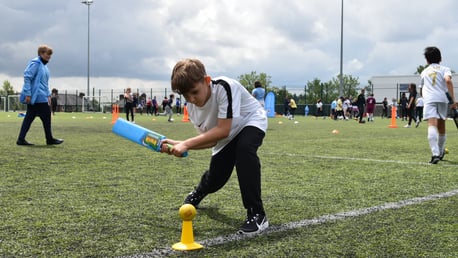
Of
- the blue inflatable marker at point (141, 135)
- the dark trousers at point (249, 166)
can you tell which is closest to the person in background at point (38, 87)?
the blue inflatable marker at point (141, 135)

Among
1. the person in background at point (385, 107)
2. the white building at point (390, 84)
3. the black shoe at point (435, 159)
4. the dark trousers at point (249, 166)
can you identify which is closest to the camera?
the dark trousers at point (249, 166)

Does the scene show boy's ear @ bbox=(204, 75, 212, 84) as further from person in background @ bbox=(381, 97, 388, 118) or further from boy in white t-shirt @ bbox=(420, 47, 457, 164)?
person in background @ bbox=(381, 97, 388, 118)

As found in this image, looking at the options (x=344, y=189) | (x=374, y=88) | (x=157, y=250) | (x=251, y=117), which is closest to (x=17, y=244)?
(x=157, y=250)

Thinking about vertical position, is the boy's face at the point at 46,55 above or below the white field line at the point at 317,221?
above

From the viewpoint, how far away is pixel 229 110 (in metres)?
3.64

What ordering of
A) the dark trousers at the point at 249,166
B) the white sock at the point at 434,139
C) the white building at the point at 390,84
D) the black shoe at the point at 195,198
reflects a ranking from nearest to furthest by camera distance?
the dark trousers at the point at 249,166 → the black shoe at the point at 195,198 → the white sock at the point at 434,139 → the white building at the point at 390,84

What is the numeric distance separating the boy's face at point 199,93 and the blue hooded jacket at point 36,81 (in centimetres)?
725

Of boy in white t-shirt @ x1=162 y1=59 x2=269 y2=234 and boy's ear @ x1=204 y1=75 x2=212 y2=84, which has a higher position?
boy's ear @ x1=204 y1=75 x2=212 y2=84

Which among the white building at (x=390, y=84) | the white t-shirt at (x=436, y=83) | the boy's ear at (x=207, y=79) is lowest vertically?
the boy's ear at (x=207, y=79)

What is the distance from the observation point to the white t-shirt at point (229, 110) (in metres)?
3.65

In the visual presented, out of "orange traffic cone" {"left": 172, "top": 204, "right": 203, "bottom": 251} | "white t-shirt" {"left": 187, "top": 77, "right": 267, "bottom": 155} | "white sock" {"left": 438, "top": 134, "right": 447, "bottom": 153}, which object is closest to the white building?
"white sock" {"left": 438, "top": 134, "right": 447, "bottom": 153}

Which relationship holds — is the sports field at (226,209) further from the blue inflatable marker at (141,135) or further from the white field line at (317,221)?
the blue inflatable marker at (141,135)

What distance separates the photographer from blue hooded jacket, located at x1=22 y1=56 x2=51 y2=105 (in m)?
9.94

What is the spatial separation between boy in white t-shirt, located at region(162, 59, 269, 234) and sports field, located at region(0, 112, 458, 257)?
29 centimetres
